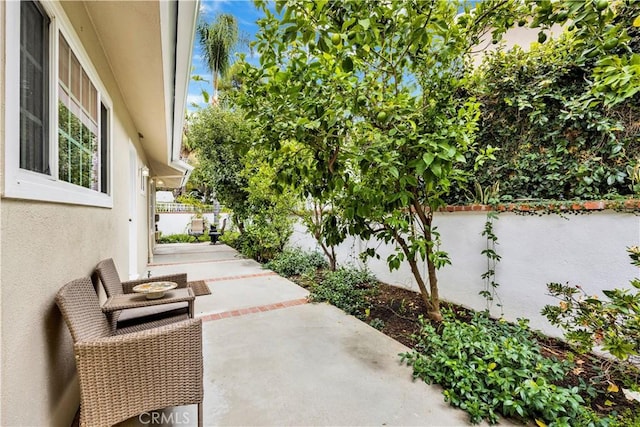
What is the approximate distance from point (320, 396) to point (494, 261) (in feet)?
10.5

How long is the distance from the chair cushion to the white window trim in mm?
1200

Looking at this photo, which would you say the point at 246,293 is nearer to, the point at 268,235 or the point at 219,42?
the point at 268,235

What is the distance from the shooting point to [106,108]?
148 inches

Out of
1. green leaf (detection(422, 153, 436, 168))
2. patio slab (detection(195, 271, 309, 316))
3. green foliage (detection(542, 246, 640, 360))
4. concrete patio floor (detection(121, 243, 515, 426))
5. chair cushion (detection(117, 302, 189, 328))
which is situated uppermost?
green leaf (detection(422, 153, 436, 168))

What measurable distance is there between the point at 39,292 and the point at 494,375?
3.49 metres

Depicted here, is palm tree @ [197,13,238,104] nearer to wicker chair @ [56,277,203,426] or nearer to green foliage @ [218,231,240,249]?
green foliage @ [218,231,240,249]

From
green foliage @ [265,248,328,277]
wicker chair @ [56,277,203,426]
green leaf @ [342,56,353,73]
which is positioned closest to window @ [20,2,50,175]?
wicker chair @ [56,277,203,426]

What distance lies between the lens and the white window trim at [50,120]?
144cm

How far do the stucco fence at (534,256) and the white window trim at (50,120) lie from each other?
493cm

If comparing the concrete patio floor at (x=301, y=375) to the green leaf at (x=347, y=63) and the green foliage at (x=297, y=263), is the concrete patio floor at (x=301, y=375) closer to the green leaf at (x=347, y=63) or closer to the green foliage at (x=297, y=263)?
the green foliage at (x=297, y=263)

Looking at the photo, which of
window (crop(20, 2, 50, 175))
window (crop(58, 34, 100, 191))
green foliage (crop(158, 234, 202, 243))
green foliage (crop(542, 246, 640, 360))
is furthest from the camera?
green foliage (crop(158, 234, 202, 243))

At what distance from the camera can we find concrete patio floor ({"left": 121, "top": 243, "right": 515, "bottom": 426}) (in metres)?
2.32

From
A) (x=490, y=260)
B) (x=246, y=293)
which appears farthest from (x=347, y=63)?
(x=246, y=293)

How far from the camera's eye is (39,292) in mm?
1770
